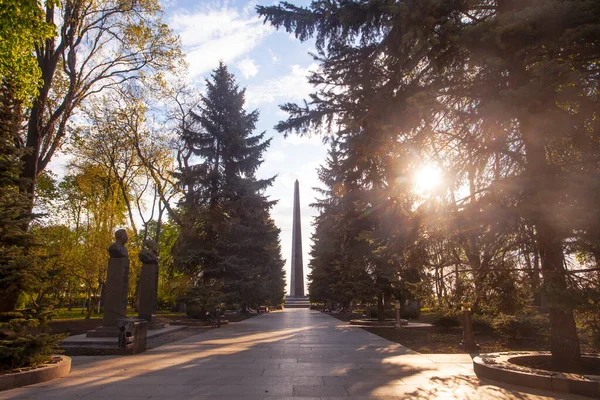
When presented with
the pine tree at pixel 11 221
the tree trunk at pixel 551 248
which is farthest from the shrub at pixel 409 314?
the pine tree at pixel 11 221

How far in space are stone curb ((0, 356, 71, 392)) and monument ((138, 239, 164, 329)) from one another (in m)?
9.39

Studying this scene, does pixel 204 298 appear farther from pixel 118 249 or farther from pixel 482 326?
pixel 482 326

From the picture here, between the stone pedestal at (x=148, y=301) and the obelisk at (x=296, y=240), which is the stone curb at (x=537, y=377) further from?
the obelisk at (x=296, y=240)

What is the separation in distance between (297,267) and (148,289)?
37.3m

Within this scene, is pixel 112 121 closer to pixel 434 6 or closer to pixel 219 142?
pixel 219 142

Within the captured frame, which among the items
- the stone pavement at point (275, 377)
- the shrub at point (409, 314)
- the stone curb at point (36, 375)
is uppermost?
the stone curb at point (36, 375)

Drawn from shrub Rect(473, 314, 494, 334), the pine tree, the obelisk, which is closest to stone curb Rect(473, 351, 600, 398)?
the pine tree

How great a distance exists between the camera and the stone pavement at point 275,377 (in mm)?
5590

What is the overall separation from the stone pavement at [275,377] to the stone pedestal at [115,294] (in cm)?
332

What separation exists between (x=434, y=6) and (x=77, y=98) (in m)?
13.2

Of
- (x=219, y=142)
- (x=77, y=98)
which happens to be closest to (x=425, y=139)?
(x=77, y=98)

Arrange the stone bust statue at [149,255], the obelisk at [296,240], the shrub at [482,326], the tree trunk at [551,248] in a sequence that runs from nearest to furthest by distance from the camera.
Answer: the tree trunk at [551,248] < the shrub at [482,326] < the stone bust statue at [149,255] < the obelisk at [296,240]

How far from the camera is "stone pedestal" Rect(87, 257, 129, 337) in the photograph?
12703 millimetres

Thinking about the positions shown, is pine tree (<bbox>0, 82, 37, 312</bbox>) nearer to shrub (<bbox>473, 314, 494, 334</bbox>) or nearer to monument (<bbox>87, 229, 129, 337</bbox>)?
monument (<bbox>87, 229, 129, 337</bbox>)
